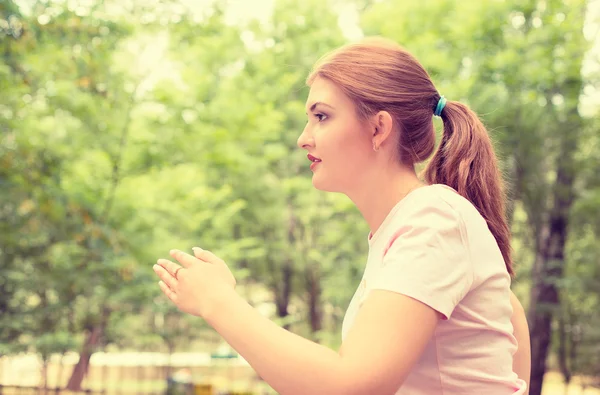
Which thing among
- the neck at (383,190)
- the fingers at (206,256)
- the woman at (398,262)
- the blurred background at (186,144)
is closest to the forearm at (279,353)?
the woman at (398,262)

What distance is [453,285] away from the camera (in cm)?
115

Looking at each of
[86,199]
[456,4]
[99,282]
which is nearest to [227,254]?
[99,282]

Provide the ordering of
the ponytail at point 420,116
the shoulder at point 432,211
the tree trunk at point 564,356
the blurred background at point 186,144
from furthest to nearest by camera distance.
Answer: the tree trunk at point 564,356 → the blurred background at point 186,144 → the ponytail at point 420,116 → the shoulder at point 432,211

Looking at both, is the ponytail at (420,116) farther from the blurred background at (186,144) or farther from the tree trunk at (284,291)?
the tree trunk at (284,291)

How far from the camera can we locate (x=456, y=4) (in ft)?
40.9

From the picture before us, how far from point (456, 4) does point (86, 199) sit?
728 centimetres

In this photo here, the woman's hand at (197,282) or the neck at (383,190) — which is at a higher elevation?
the neck at (383,190)

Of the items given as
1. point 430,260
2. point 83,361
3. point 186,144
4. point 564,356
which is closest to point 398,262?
point 430,260

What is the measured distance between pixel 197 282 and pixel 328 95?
0.46 metres

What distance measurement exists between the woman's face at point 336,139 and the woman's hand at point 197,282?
300 millimetres

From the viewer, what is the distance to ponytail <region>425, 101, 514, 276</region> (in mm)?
1470

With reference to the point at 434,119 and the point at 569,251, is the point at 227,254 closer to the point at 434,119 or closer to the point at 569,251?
the point at 569,251

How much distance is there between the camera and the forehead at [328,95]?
4.59ft

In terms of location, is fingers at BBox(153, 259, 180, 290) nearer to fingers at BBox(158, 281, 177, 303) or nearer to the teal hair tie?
fingers at BBox(158, 281, 177, 303)
